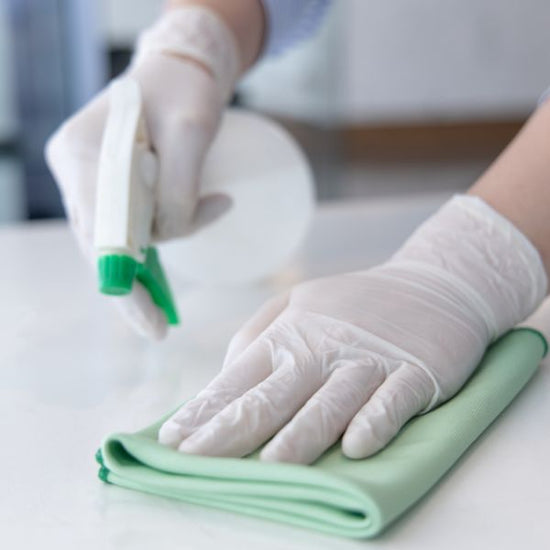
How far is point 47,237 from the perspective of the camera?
134 cm

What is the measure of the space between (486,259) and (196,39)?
1.45 ft

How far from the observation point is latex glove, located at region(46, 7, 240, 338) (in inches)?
34.1

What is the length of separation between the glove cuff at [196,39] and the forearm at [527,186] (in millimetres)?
358

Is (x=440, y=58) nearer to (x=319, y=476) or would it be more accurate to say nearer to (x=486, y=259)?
(x=486, y=259)

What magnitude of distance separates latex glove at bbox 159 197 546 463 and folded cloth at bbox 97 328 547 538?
1 centimetres

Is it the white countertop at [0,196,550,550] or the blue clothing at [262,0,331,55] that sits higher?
the blue clothing at [262,0,331,55]

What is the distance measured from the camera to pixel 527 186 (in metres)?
0.80

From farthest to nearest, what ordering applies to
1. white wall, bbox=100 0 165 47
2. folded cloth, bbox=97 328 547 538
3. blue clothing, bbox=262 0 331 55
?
white wall, bbox=100 0 165 47, blue clothing, bbox=262 0 331 55, folded cloth, bbox=97 328 547 538

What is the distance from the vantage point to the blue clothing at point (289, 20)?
1.21m

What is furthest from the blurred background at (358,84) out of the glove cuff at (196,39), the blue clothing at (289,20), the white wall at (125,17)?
the glove cuff at (196,39)

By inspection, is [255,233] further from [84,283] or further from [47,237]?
[47,237]

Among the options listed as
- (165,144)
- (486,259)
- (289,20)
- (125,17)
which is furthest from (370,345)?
(125,17)

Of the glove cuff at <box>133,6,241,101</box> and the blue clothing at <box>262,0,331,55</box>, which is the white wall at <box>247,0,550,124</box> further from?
the glove cuff at <box>133,6,241,101</box>

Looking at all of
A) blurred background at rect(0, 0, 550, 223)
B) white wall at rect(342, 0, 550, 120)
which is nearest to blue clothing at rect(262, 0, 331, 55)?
blurred background at rect(0, 0, 550, 223)
